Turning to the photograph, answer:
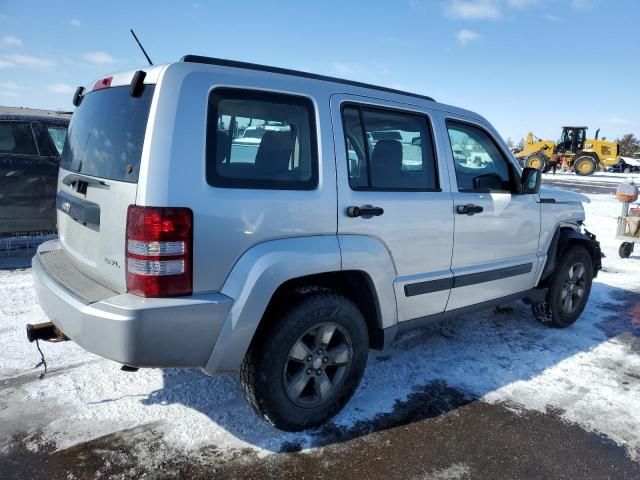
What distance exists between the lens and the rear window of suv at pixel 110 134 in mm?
2141

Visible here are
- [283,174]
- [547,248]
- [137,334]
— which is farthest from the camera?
[547,248]

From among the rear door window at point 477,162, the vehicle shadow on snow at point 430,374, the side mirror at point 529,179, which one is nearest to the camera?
the vehicle shadow on snow at point 430,374

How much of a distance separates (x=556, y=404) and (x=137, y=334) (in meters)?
2.67

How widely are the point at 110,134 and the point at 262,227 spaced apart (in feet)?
3.14

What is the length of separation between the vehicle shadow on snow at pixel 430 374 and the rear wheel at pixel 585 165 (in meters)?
30.8

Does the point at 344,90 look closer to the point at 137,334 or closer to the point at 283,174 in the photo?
the point at 283,174

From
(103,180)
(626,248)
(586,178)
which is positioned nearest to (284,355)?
(103,180)

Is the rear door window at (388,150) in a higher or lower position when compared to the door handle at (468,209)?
higher

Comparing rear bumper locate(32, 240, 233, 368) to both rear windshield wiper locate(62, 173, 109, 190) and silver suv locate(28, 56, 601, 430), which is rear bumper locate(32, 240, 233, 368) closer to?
silver suv locate(28, 56, 601, 430)

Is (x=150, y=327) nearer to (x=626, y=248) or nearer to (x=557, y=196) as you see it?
(x=557, y=196)

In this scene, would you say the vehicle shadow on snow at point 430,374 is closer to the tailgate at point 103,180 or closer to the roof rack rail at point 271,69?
the tailgate at point 103,180

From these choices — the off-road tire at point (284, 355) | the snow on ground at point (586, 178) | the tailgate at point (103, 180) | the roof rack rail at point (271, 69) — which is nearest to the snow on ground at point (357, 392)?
the off-road tire at point (284, 355)

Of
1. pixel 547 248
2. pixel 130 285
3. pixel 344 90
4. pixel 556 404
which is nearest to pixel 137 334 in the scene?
pixel 130 285

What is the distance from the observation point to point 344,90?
2.69m
